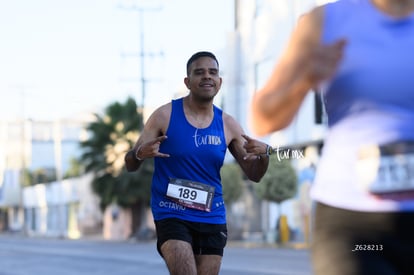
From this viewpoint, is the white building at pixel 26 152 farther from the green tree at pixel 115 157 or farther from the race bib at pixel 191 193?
the race bib at pixel 191 193

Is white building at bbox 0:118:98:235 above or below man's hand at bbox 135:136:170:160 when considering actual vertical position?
below

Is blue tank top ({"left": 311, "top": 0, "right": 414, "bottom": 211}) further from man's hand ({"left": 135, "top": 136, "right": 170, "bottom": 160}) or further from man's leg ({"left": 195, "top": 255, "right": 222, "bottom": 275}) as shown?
man's leg ({"left": 195, "top": 255, "right": 222, "bottom": 275})

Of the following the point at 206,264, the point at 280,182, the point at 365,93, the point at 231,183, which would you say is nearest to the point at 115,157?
the point at 231,183

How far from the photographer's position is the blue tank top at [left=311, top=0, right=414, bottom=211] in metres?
2.59

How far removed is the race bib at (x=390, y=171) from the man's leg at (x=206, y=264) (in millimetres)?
3138

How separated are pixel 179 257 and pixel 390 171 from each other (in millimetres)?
3024

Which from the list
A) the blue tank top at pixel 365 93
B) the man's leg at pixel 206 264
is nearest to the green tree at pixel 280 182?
the man's leg at pixel 206 264

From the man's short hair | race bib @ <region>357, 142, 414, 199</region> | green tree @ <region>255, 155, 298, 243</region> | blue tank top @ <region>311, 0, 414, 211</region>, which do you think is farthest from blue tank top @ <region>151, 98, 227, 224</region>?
green tree @ <region>255, 155, 298, 243</region>

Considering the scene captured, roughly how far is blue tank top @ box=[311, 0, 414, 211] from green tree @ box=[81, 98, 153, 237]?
4303cm

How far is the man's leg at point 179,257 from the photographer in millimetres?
5375

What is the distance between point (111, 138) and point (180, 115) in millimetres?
41754

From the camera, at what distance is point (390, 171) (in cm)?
254

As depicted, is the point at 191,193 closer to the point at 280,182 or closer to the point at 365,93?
the point at 365,93

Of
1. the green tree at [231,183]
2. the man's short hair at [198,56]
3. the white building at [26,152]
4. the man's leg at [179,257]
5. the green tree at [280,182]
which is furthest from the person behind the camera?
the white building at [26,152]
